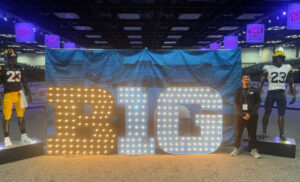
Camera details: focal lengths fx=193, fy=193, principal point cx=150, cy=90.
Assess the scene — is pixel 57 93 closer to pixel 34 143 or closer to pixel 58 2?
pixel 34 143

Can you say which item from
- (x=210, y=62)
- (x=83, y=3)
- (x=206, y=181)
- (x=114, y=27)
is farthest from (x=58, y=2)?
(x=206, y=181)

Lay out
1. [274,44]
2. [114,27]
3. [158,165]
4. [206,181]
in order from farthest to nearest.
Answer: [274,44] < [114,27] < [158,165] < [206,181]

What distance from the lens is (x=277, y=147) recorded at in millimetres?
4680

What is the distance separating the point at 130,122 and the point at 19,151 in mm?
2572

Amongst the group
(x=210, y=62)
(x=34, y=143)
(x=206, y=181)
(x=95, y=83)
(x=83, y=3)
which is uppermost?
(x=83, y=3)

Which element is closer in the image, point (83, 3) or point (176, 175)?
point (176, 175)

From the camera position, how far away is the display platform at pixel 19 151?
4.18 meters

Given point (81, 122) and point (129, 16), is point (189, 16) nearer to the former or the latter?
point (129, 16)

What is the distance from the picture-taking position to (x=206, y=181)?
3.46 meters

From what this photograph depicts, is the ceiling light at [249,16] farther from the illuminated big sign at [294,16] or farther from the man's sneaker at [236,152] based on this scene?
the man's sneaker at [236,152]

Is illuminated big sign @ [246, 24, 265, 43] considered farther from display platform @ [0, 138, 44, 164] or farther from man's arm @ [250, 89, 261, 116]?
display platform @ [0, 138, 44, 164]

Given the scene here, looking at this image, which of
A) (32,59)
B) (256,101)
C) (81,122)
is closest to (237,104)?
(256,101)

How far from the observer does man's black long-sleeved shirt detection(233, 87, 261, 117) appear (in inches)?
178

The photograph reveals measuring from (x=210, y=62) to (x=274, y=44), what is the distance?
3761 cm
